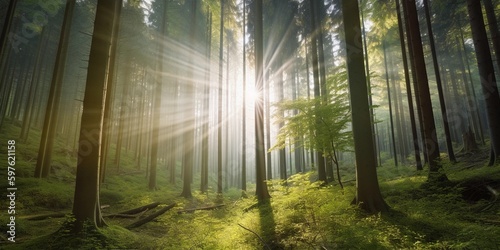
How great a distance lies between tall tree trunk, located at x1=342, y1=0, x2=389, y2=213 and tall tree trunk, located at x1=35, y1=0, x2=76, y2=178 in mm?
13360

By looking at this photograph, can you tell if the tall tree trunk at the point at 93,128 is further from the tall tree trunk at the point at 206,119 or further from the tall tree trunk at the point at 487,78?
the tall tree trunk at the point at 487,78

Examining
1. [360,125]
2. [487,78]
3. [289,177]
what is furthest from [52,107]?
[487,78]

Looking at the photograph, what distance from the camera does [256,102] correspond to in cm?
1019

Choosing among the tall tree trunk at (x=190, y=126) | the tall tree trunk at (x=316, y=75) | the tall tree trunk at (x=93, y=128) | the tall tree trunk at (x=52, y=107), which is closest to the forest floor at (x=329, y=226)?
the tall tree trunk at (x=93, y=128)

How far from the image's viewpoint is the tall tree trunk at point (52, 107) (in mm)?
11484

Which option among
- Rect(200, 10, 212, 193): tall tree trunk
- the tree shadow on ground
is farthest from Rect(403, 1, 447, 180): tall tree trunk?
Rect(200, 10, 212, 193): tall tree trunk

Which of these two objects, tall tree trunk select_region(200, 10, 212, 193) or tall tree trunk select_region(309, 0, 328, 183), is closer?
tall tree trunk select_region(309, 0, 328, 183)

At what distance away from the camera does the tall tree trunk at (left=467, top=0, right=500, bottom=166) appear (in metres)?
7.79

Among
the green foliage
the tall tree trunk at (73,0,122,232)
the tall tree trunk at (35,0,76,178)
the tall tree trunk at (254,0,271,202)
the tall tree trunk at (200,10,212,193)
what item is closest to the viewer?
the tall tree trunk at (73,0,122,232)

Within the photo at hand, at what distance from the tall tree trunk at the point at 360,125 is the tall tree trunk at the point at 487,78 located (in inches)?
209

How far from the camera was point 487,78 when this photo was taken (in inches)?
315

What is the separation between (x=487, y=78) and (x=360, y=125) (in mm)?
5992

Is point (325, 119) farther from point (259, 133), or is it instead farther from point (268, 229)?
point (268, 229)

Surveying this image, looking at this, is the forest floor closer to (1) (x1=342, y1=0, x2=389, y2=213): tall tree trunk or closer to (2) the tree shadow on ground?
(2) the tree shadow on ground
